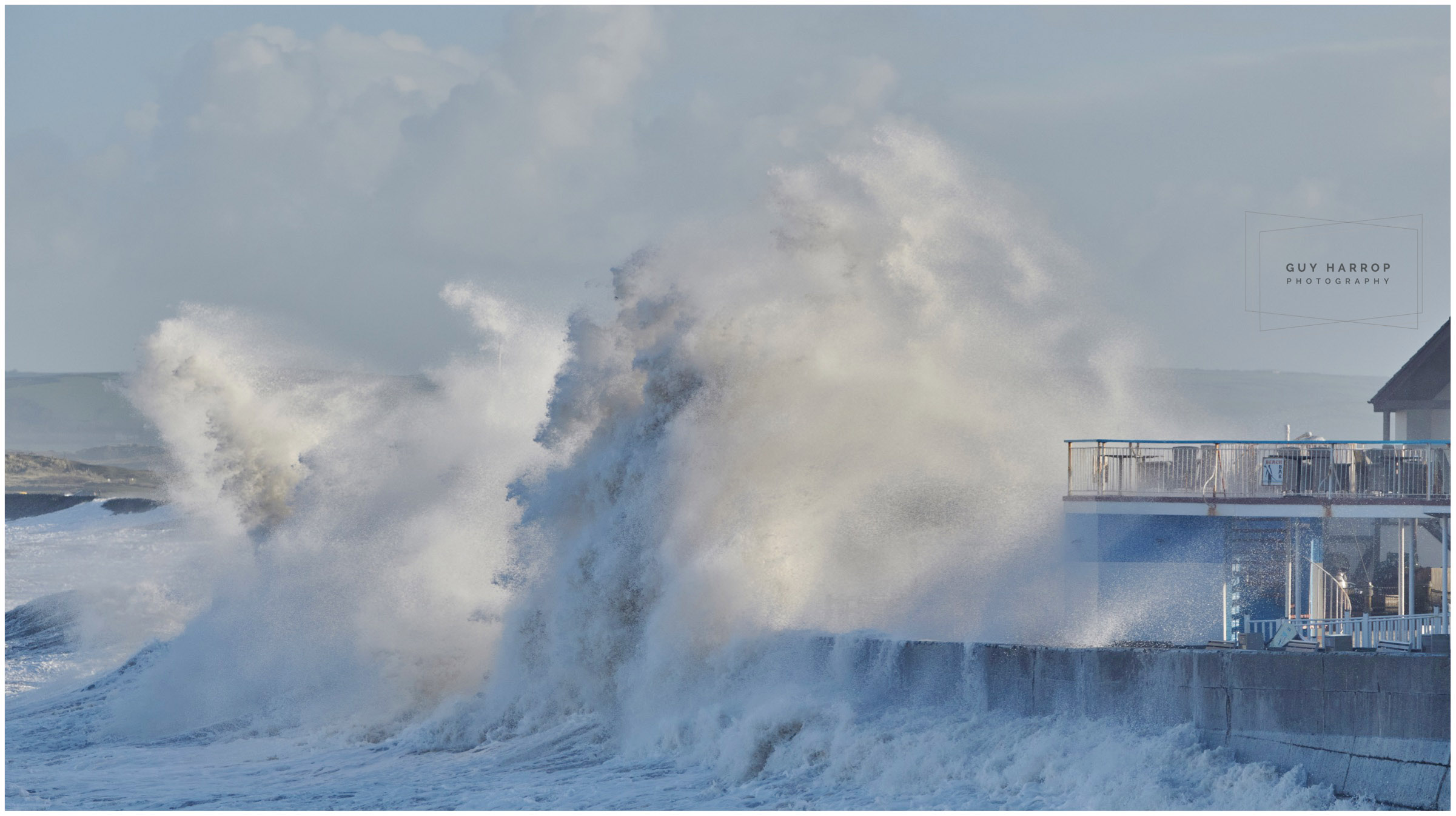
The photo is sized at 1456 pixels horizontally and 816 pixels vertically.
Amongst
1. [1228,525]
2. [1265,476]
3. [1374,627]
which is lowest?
[1374,627]

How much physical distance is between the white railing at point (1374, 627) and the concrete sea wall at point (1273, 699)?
0.97 metres

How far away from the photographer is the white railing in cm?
1525

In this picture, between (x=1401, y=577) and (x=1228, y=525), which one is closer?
(x=1401, y=577)

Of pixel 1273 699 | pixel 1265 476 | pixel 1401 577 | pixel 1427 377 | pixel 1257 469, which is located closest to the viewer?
pixel 1273 699

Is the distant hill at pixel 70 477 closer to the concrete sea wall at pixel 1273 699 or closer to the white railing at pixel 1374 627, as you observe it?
the concrete sea wall at pixel 1273 699

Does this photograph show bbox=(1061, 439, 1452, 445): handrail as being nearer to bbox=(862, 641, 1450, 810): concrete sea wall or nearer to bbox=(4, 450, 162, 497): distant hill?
bbox=(862, 641, 1450, 810): concrete sea wall

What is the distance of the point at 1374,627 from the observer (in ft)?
51.4

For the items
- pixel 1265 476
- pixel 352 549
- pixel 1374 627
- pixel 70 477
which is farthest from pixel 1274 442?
pixel 70 477

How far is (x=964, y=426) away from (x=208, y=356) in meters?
19.2

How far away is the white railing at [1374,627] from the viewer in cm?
1525

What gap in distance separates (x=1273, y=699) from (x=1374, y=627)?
7.18 feet

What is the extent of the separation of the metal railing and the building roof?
555 cm

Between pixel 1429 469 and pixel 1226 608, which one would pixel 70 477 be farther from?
pixel 1429 469

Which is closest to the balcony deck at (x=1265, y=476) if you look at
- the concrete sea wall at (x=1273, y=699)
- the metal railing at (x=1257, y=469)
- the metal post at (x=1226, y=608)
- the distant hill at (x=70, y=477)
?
the metal railing at (x=1257, y=469)
